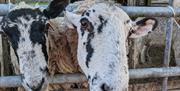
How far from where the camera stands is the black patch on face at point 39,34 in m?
2.76

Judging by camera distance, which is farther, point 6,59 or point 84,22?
point 6,59

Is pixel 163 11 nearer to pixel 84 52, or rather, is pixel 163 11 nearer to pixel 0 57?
pixel 84 52

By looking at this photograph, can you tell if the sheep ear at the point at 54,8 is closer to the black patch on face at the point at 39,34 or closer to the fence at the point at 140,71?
the black patch on face at the point at 39,34

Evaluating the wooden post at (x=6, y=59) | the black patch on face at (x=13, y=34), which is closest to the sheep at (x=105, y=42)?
the black patch on face at (x=13, y=34)

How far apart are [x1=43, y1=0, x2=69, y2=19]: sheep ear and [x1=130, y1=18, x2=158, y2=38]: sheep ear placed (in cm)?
55

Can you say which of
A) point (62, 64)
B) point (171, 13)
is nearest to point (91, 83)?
point (62, 64)

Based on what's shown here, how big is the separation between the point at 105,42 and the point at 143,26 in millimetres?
494

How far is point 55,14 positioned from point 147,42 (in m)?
3.37

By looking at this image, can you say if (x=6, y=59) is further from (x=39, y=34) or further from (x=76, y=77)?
(x=39, y=34)

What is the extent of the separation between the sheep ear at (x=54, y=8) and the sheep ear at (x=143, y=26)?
545mm

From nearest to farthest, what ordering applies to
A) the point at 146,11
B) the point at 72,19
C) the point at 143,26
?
the point at 72,19, the point at 143,26, the point at 146,11

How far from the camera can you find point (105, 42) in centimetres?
268

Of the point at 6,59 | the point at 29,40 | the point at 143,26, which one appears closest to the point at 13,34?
the point at 29,40

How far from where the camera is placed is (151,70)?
3273 millimetres
